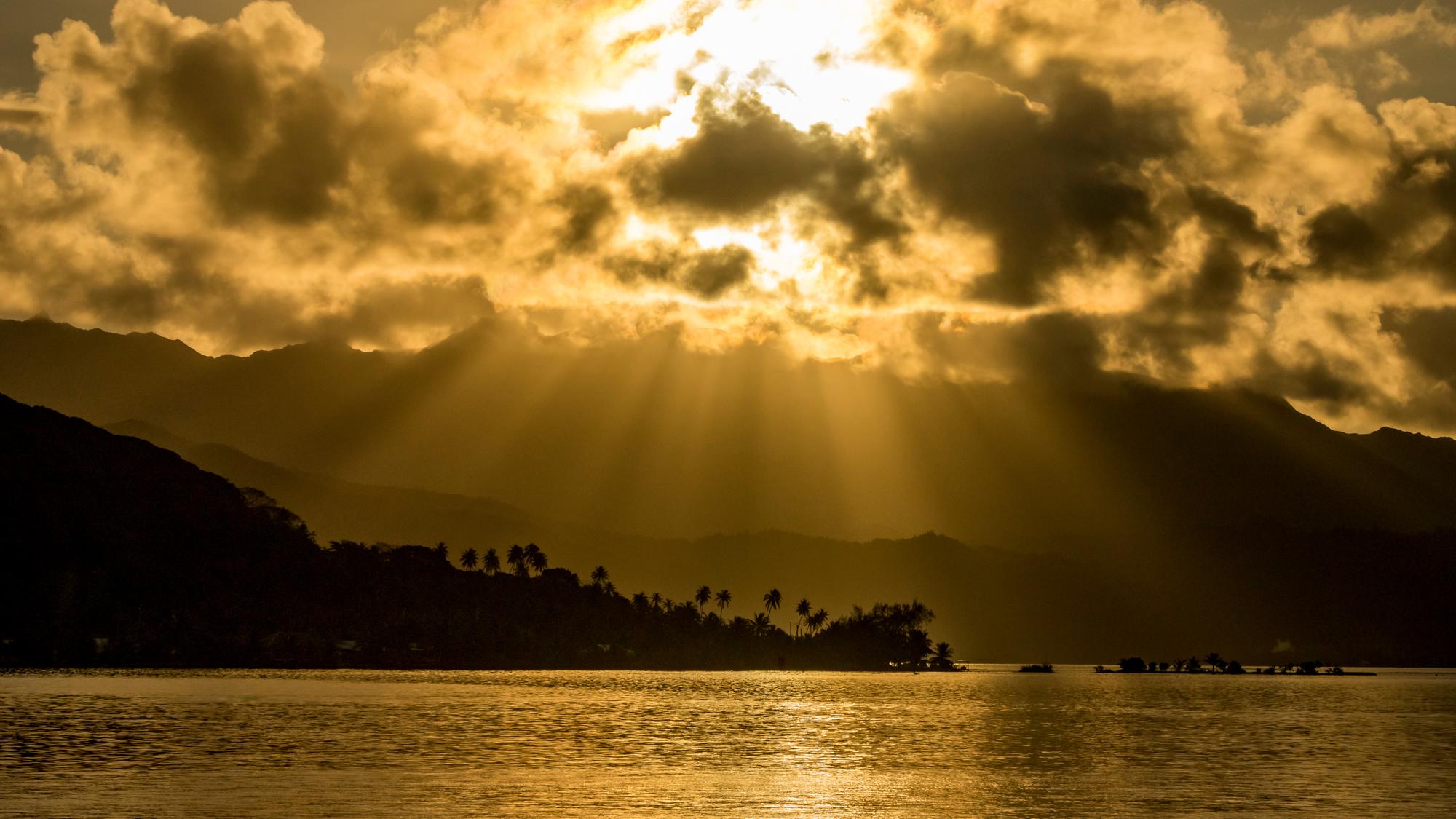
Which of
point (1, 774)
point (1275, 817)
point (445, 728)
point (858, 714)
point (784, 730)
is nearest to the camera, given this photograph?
point (1275, 817)

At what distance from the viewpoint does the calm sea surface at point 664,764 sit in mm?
78062

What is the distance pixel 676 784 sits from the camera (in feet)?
288

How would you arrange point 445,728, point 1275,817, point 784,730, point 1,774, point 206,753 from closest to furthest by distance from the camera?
point 1275,817 → point 1,774 → point 206,753 → point 445,728 → point 784,730

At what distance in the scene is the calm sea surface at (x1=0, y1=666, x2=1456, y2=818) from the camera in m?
78.1

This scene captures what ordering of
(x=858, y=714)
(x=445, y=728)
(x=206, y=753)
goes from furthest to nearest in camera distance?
(x=858, y=714) → (x=445, y=728) → (x=206, y=753)

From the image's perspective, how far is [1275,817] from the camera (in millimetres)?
76375

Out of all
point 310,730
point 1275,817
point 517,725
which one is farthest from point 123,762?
point 1275,817

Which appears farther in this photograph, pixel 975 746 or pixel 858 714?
pixel 858 714

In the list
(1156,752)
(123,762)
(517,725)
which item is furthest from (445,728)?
(1156,752)

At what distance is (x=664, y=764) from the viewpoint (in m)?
102

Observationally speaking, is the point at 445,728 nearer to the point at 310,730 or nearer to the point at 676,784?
the point at 310,730

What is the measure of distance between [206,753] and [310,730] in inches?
988

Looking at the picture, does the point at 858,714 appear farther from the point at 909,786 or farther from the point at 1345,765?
the point at 909,786

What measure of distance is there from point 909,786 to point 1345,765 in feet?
142
